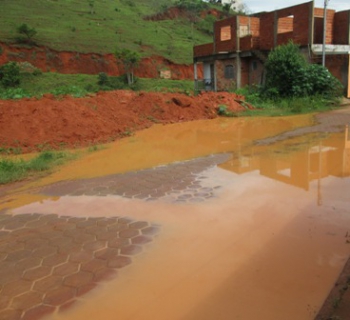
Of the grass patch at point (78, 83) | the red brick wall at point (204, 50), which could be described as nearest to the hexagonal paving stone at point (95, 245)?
the grass patch at point (78, 83)

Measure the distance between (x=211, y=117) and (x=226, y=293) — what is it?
11515mm

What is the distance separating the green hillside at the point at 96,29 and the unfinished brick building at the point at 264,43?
13.4m

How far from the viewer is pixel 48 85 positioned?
26.1 metres

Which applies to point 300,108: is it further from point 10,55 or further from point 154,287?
point 10,55

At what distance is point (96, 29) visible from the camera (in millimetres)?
38406

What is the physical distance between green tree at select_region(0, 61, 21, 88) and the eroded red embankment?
5181mm

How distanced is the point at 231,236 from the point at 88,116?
876 cm

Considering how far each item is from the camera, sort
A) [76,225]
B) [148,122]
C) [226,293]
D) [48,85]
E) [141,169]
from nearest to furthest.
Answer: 1. [226,293]
2. [76,225]
3. [141,169]
4. [148,122]
5. [48,85]

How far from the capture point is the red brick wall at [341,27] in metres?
19.5

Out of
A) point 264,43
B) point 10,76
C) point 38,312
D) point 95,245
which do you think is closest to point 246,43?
point 264,43

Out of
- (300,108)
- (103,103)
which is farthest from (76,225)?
(300,108)

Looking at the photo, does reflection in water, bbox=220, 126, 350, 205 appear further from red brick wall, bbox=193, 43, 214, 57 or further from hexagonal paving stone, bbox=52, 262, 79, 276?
red brick wall, bbox=193, 43, 214, 57

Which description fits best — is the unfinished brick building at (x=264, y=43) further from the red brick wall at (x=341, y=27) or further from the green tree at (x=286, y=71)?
the green tree at (x=286, y=71)

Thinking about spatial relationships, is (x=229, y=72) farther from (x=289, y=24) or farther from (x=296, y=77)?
(x=296, y=77)
